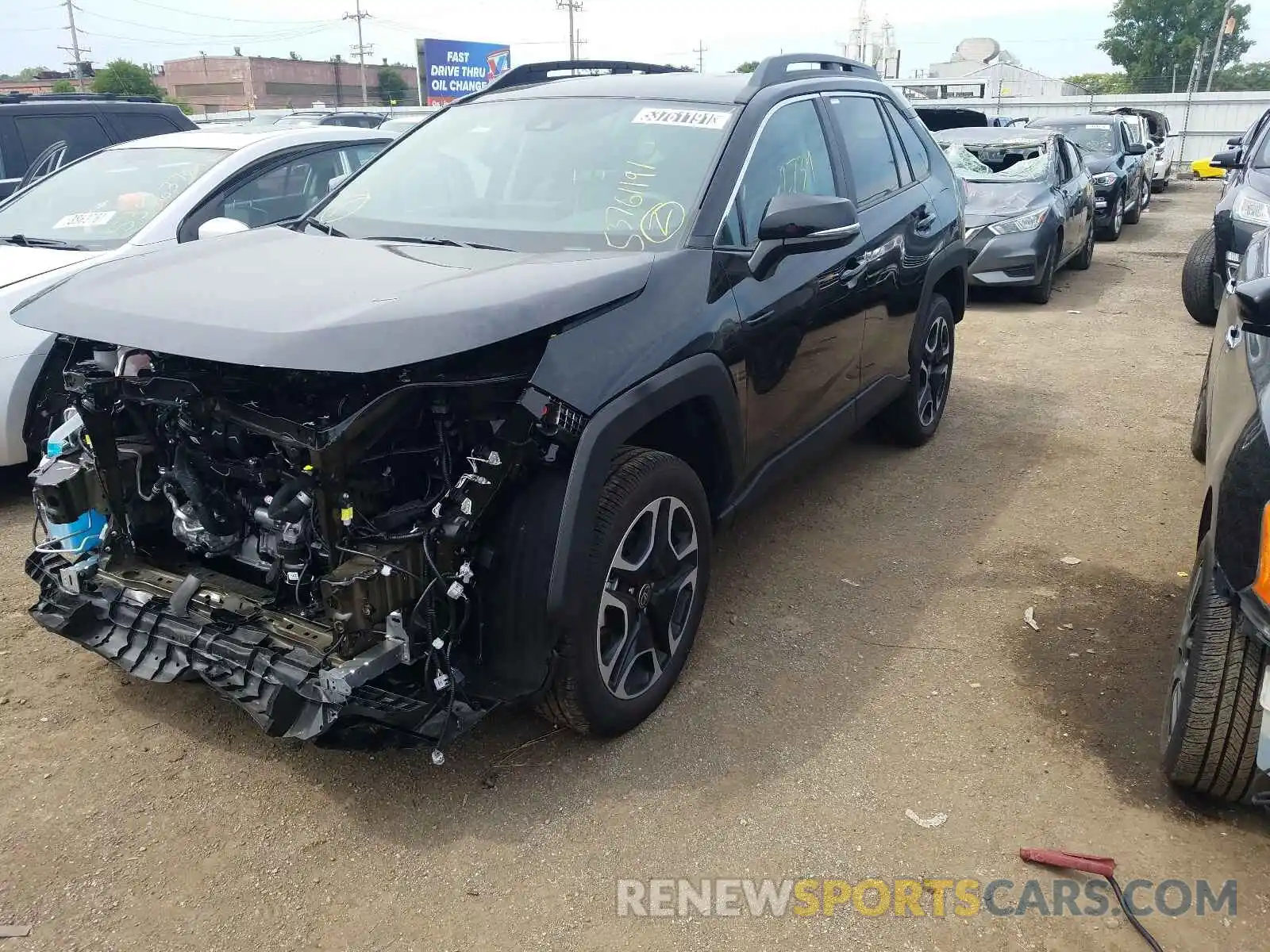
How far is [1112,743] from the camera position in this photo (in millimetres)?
3049

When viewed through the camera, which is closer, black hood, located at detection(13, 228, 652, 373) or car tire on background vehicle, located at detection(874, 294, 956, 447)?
black hood, located at detection(13, 228, 652, 373)

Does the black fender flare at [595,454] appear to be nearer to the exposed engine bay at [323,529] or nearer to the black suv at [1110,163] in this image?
the exposed engine bay at [323,529]

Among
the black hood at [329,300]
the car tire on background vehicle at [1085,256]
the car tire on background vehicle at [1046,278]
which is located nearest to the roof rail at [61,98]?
the black hood at [329,300]

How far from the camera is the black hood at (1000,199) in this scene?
944 centimetres

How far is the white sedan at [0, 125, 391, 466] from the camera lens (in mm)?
4691

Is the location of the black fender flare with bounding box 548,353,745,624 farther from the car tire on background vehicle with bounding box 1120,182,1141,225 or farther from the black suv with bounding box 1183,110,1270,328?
the car tire on background vehicle with bounding box 1120,182,1141,225

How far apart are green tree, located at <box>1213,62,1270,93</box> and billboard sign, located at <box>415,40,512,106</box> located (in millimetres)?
45515

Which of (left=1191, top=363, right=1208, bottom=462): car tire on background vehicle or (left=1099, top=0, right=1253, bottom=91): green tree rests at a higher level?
(left=1099, top=0, right=1253, bottom=91): green tree

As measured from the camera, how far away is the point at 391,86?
259 feet

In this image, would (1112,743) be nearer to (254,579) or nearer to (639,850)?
(639,850)

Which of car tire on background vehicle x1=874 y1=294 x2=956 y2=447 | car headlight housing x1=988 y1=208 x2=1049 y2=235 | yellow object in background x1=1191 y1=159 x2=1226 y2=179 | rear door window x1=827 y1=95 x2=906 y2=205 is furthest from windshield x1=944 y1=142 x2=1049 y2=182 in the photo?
yellow object in background x1=1191 y1=159 x2=1226 y2=179

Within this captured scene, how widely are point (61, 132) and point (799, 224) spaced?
24.5 feet

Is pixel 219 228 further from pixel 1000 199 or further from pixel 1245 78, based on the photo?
pixel 1245 78

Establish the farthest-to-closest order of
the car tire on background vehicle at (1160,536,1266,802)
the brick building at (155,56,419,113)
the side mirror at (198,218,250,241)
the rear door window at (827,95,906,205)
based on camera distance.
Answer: the brick building at (155,56,419,113) → the rear door window at (827,95,906,205) → the side mirror at (198,218,250,241) → the car tire on background vehicle at (1160,536,1266,802)
